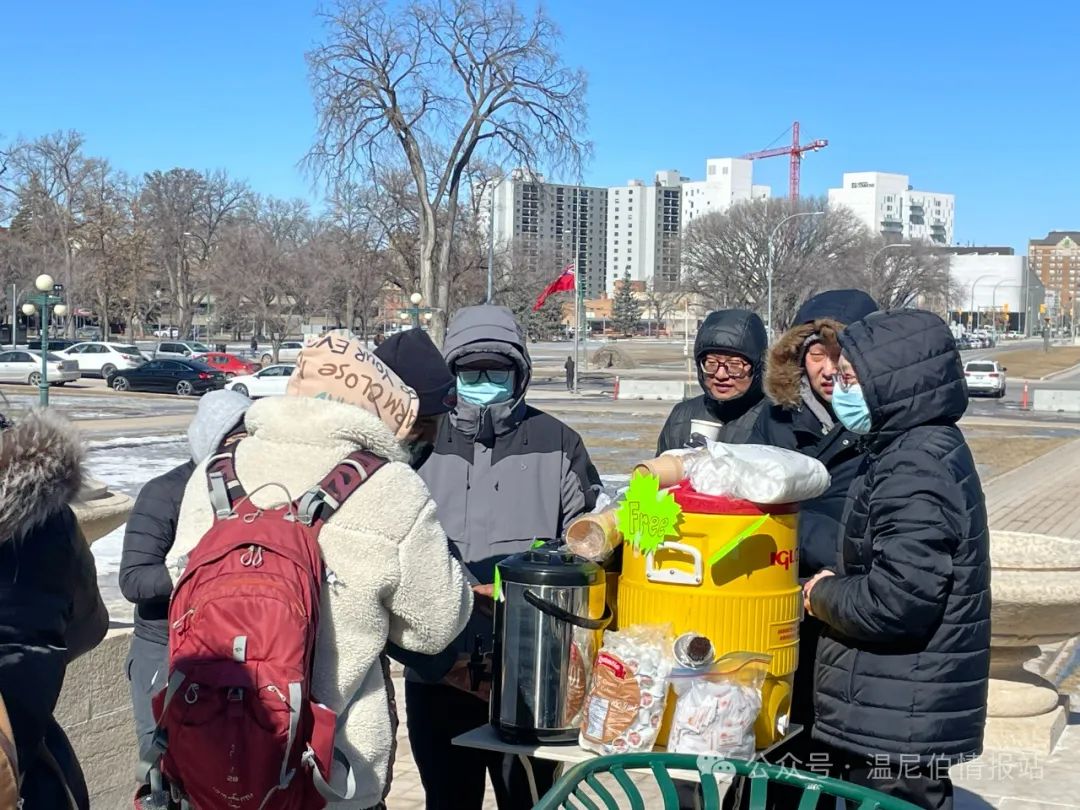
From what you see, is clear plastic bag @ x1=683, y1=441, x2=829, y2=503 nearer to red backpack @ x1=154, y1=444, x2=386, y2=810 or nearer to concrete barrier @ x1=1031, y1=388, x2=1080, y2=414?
red backpack @ x1=154, y1=444, x2=386, y2=810

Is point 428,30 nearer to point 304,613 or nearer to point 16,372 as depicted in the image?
point 16,372

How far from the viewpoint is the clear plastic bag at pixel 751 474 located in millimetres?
2633

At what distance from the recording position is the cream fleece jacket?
92.0 inches

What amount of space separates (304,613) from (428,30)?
122 feet

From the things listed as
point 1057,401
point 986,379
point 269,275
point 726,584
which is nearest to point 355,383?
point 726,584

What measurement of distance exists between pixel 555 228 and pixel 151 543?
Answer: 150 m

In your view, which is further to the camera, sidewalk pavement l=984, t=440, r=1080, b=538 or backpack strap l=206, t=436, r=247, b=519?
sidewalk pavement l=984, t=440, r=1080, b=538

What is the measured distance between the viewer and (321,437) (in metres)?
2.46

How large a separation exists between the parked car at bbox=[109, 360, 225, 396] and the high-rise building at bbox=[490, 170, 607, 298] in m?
12.3

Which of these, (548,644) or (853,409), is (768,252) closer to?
(853,409)

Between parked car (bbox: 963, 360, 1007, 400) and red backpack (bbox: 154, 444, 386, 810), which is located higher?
red backpack (bbox: 154, 444, 386, 810)

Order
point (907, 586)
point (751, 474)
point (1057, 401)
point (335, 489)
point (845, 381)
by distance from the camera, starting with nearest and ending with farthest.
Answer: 1. point (335, 489)
2. point (751, 474)
3. point (907, 586)
4. point (845, 381)
5. point (1057, 401)

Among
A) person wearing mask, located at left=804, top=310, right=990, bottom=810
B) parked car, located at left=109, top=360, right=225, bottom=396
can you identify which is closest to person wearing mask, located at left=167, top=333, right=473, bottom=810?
person wearing mask, located at left=804, top=310, right=990, bottom=810

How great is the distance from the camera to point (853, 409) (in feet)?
9.96
